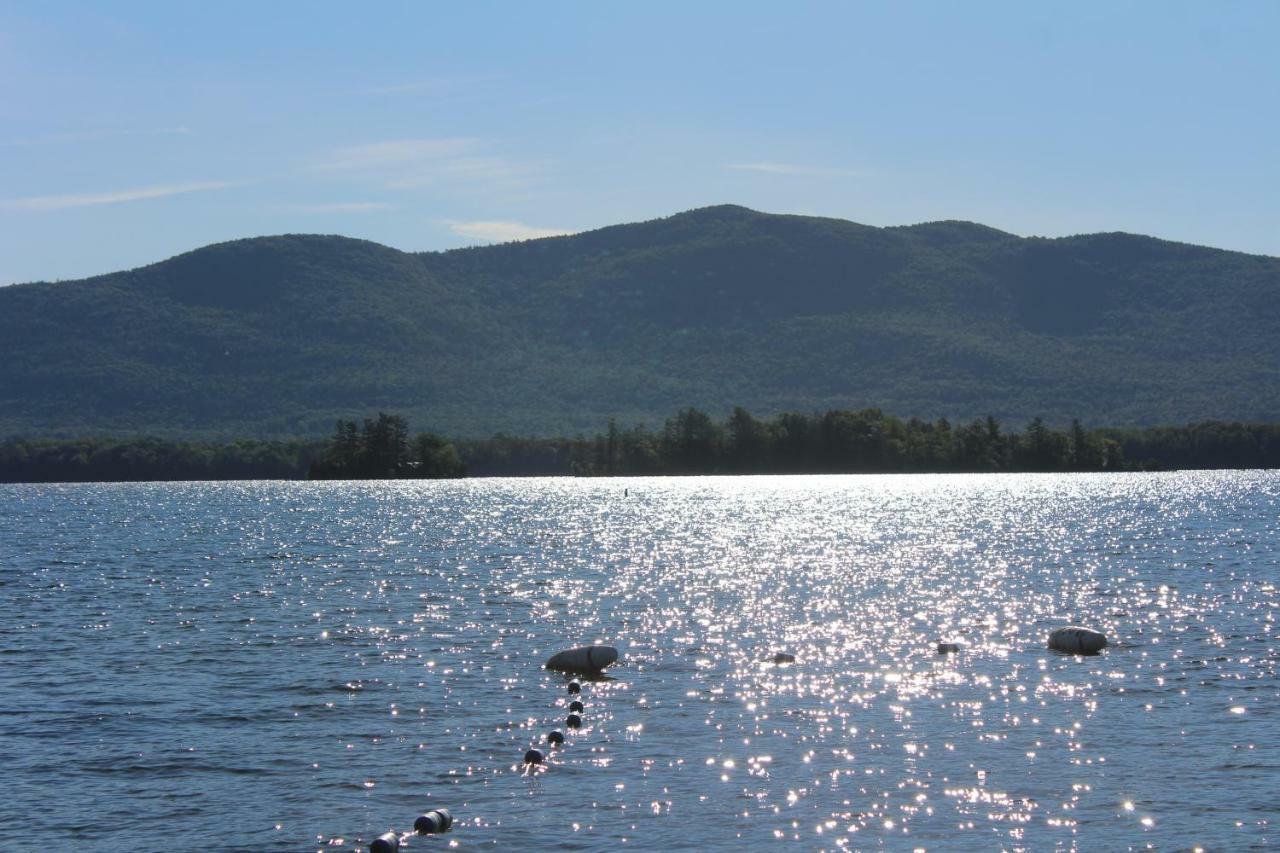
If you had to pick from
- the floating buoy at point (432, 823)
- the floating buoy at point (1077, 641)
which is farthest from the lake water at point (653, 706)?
the floating buoy at point (1077, 641)

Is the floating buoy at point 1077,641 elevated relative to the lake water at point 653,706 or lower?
elevated

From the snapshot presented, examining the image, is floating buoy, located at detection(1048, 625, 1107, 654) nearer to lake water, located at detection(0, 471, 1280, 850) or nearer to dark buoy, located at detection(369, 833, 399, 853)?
lake water, located at detection(0, 471, 1280, 850)

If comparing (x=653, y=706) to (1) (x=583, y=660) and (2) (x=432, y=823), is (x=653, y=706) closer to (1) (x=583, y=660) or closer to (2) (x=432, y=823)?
(1) (x=583, y=660)

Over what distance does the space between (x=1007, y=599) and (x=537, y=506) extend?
123 metres

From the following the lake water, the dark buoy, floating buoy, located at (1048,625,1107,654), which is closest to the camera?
the dark buoy

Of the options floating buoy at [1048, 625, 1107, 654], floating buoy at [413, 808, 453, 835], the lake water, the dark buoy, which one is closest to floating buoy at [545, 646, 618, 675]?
the lake water

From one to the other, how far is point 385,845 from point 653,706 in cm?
1545

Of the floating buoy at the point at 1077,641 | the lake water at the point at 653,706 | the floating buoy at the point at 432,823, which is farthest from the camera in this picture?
the floating buoy at the point at 1077,641

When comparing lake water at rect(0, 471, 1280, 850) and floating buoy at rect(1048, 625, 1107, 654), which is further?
floating buoy at rect(1048, 625, 1107, 654)

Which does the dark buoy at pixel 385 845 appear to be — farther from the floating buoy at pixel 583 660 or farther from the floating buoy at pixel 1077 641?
the floating buoy at pixel 1077 641

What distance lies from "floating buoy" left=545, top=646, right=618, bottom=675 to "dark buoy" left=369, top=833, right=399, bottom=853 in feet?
64.3

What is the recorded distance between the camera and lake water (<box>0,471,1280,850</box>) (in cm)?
3114

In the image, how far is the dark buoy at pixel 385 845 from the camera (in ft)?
93.7

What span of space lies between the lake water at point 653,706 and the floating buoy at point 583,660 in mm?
903
